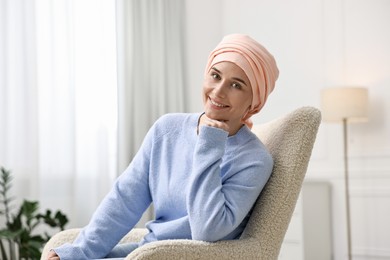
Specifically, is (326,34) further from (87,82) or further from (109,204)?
(109,204)

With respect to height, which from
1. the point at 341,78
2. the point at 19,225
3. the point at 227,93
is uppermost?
the point at 227,93

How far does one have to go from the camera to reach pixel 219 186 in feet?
5.49

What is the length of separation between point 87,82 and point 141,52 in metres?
0.60

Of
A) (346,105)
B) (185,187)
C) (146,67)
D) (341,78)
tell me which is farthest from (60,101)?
(185,187)

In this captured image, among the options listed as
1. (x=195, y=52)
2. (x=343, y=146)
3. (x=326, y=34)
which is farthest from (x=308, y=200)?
(x=195, y=52)

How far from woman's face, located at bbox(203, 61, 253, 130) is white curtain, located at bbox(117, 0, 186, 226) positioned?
2.61m

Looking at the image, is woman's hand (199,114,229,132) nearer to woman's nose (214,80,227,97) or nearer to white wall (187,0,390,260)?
woman's nose (214,80,227,97)

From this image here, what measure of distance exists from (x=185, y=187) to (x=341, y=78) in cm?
288

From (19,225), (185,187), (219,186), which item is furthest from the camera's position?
(19,225)

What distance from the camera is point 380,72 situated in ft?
13.9

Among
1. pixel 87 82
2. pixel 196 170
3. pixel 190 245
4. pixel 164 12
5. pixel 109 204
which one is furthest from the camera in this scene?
pixel 164 12

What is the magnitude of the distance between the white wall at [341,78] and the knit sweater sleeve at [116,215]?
2668 millimetres

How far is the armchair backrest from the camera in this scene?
1739 mm

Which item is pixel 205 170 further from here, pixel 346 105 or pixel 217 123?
pixel 346 105
